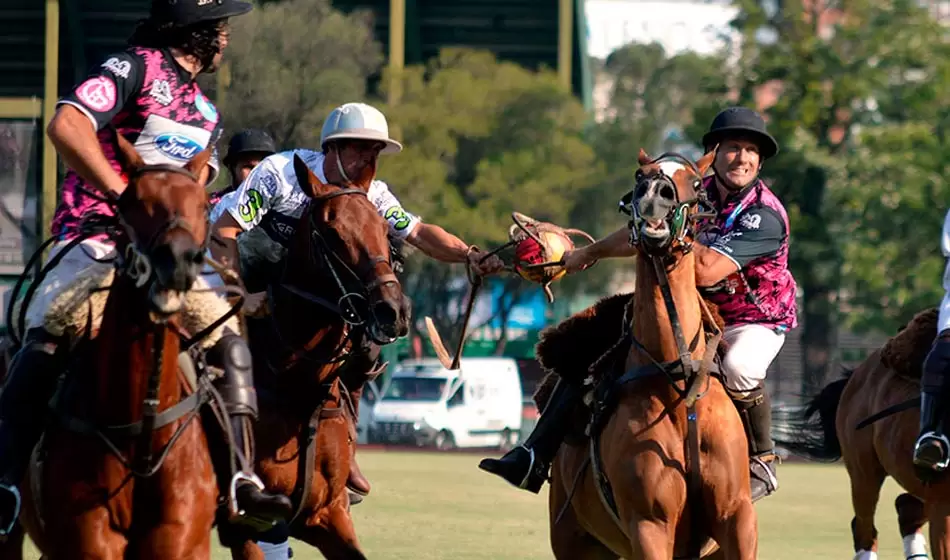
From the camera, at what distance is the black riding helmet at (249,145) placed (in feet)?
41.7

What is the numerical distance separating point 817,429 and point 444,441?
2385 centimetres

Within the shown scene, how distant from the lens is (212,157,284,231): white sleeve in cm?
891

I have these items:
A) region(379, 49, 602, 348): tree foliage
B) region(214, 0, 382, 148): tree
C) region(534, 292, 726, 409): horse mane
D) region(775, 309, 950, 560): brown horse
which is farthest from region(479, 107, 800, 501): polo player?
region(379, 49, 602, 348): tree foliage

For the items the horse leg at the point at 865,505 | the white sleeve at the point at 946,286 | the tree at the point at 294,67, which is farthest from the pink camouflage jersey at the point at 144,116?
the tree at the point at 294,67

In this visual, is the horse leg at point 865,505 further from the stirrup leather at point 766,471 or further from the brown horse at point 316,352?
the brown horse at point 316,352

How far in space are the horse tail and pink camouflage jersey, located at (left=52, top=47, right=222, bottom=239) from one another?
7.27 metres

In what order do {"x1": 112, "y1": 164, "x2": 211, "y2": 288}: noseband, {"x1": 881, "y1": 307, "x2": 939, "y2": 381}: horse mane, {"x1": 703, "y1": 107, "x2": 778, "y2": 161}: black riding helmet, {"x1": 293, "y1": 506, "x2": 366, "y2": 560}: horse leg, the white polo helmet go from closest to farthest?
{"x1": 112, "y1": 164, "x2": 211, "y2": 288}: noseband → {"x1": 293, "y1": 506, "x2": 366, "y2": 560}: horse leg → the white polo helmet → {"x1": 703, "y1": 107, "x2": 778, "y2": 161}: black riding helmet → {"x1": 881, "y1": 307, "x2": 939, "y2": 381}: horse mane

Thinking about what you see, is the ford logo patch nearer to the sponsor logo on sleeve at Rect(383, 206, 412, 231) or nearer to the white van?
the sponsor logo on sleeve at Rect(383, 206, 412, 231)

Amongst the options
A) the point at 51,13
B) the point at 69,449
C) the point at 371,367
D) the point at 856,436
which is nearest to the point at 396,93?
the point at 51,13

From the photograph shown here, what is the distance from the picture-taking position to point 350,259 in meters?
8.04

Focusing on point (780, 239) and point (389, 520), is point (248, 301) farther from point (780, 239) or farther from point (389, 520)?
point (389, 520)

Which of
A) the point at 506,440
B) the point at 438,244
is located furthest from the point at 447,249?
the point at 506,440

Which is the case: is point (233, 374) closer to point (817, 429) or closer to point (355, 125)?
point (355, 125)

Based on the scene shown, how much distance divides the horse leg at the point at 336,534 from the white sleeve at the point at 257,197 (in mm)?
1515
